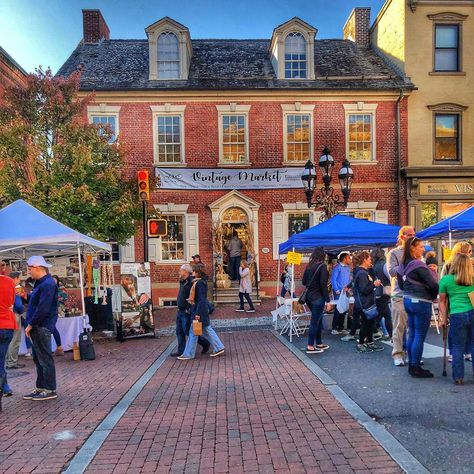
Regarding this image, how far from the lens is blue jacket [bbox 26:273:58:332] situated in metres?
5.90

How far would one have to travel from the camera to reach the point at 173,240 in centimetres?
1789

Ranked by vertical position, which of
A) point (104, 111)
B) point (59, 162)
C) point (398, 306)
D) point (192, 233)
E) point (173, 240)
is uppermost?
point (104, 111)

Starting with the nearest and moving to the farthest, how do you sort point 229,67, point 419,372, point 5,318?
point 5,318
point 419,372
point 229,67

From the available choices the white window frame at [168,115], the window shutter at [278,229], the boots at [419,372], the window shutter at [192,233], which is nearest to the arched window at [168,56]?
the white window frame at [168,115]

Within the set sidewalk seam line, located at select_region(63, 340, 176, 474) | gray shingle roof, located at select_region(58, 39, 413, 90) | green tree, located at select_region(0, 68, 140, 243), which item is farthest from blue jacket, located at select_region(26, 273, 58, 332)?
gray shingle roof, located at select_region(58, 39, 413, 90)

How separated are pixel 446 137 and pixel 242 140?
8.14 meters

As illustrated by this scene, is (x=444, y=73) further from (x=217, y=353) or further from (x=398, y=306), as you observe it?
(x=217, y=353)

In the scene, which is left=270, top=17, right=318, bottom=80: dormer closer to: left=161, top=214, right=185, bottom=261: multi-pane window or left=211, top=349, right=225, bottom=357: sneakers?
left=161, top=214, right=185, bottom=261: multi-pane window

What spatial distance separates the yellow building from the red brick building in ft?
2.15

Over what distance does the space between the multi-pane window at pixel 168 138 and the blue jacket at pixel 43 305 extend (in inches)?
483

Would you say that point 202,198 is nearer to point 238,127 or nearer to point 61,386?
point 238,127

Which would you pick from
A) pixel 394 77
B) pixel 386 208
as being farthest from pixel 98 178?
pixel 394 77

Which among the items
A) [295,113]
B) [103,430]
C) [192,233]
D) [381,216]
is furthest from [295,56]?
A: [103,430]

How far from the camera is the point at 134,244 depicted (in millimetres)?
17594
